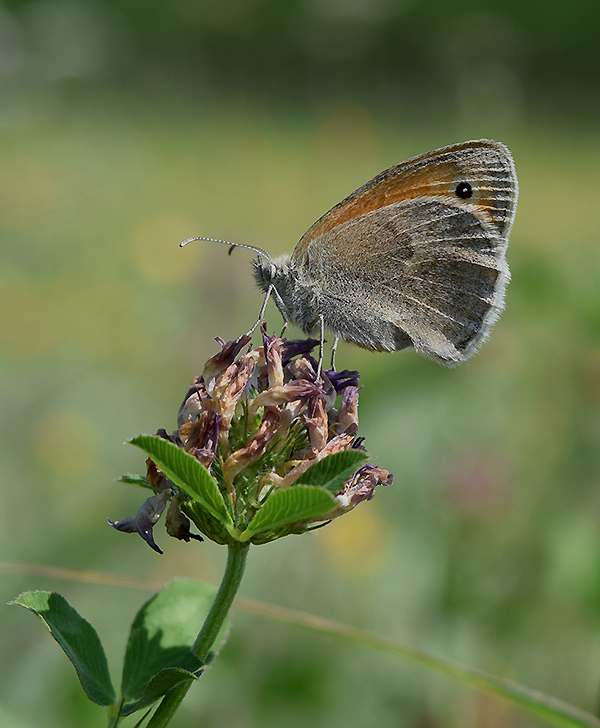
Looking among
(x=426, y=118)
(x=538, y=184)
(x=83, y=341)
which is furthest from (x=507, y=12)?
(x=83, y=341)

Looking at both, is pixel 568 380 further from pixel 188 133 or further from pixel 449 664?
pixel 188 133

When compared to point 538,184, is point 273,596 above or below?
below

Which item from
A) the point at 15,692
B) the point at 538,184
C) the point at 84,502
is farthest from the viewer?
the point at 538,184

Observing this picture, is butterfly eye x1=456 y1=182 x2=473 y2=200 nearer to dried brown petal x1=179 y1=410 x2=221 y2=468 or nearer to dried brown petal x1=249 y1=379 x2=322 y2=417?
dried brown petal x1=249 y1=379 x2=322 y2=417

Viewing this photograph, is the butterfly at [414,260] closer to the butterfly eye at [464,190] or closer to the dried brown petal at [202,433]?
the butterfly eye at [464,190]

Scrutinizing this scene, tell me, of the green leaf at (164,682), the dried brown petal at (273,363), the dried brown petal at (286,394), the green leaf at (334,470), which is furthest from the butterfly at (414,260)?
the green leaf at (164,682)

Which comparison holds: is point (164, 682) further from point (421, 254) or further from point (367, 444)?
point (367, 444)

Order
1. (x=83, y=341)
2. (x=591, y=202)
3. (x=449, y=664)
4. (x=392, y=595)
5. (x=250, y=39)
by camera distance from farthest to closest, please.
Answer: (x=250, y=39), (x=591, y=202), (x=83, y=341), (x=392, y=595), (x=449, y=664)
